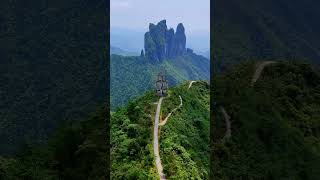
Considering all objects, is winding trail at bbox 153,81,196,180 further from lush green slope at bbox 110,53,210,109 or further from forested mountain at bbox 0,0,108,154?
lush green slope at bbox 110,53,210,109

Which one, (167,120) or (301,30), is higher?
(301,30)

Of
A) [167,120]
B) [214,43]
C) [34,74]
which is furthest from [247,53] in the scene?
[167,120]

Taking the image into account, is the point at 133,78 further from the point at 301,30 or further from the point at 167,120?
the point at 167,120

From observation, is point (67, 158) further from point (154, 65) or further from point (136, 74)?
point (154, 65)

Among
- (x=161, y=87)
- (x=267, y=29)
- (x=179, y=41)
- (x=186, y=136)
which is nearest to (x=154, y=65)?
(x=267, y=29)

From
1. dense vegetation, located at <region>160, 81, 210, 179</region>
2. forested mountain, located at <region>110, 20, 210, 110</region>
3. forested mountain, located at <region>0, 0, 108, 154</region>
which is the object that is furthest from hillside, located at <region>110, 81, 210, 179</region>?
forested mountain, located at <region>110, 20, 210, 110</region>

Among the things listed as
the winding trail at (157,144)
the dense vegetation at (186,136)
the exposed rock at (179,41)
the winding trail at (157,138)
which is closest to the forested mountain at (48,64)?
the dense vegetation at (186,136)
